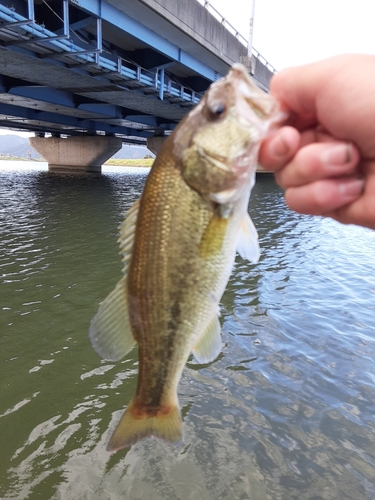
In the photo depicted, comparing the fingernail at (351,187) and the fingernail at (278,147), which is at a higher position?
the fingernail at (278,147)

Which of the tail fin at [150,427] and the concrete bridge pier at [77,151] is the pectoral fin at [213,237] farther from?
the concrete bridge pier at [77,151]

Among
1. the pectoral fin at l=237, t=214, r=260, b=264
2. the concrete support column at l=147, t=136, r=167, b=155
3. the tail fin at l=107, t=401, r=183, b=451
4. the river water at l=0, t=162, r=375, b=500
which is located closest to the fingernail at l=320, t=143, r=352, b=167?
the pectoral fin at l=237, t=214, r=260, b=264

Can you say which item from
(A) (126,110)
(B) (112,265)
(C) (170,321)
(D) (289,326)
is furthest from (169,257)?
(A) (126,110)

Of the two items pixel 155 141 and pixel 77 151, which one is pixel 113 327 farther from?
pixel 77 151

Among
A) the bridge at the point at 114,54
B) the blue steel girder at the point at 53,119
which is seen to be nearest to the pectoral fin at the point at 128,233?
the bridge at the point at 114,54

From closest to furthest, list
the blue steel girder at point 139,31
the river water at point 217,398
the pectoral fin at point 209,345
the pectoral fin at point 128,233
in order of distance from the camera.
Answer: the pectoral fin at point 128,233 → the pectoral fin at point 209,345 → the river water at point 217,398 → the blue steel girder at point 139,31

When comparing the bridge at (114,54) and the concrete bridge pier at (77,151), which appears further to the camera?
the concrete bridge pier at (77,151)
